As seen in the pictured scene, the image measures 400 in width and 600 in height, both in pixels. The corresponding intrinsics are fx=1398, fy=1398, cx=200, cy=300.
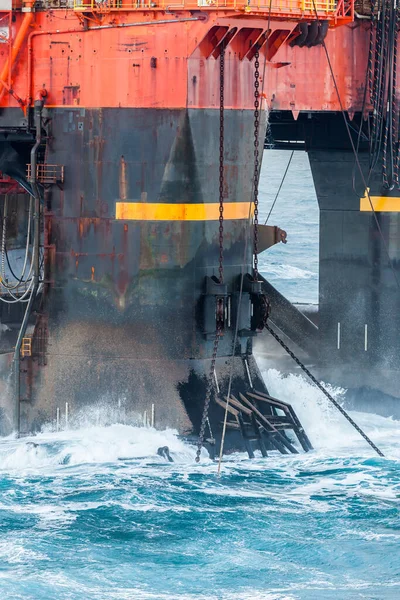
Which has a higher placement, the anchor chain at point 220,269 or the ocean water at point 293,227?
the anchor chain at point 220,269

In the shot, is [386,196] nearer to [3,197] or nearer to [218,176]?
[218,176]

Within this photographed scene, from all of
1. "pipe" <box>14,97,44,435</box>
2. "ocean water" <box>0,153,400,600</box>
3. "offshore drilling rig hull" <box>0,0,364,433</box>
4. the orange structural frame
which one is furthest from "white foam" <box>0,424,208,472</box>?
the orange structural frame

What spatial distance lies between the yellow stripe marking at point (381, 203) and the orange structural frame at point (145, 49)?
772cm

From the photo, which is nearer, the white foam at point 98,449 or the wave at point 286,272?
the white foam at point 98,449

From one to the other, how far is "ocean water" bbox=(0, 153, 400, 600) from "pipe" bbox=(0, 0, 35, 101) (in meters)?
9.46

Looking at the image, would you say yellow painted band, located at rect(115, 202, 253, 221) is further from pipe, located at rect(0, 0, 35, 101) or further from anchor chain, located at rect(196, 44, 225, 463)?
pipe, located at rect(0, 0, 35, 101)

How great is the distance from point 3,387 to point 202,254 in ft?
21.0

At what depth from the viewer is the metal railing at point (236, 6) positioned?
3456cm

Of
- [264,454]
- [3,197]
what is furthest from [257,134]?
[3,197]

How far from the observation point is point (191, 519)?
3206 centimetres

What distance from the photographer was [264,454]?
119ft

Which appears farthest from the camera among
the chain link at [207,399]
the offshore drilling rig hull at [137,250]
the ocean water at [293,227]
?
the ocean water at [293,227]

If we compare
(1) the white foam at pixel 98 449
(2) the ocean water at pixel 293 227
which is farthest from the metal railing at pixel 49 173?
(2) the ocean water at pixel 293 227

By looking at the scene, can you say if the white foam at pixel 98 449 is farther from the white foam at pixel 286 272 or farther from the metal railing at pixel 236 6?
the white foam at pixel 286 272
